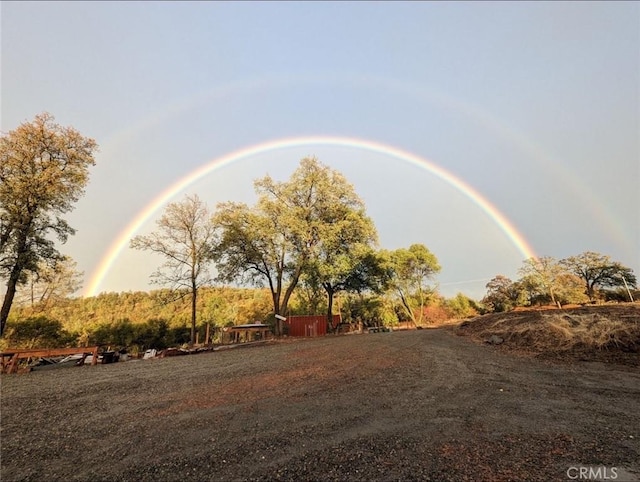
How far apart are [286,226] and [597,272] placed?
58.0 m

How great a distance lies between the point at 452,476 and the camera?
11.9 ft

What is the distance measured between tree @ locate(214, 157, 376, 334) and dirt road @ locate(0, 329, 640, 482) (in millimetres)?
18516

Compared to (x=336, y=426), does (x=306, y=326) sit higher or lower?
higher

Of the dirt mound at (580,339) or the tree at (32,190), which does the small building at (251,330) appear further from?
the dirt mound at (580,339)

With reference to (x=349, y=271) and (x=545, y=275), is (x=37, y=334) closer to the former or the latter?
(x=349, y=271)

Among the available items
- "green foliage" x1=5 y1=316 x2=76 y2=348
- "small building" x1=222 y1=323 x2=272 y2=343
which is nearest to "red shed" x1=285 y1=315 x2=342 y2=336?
"small building" x1=222 y1=323 x2=272 y2=343

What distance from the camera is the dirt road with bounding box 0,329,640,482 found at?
3.88 meters

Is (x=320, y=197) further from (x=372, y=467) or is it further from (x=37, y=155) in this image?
(x=372, y=467)

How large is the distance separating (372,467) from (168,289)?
30.5m

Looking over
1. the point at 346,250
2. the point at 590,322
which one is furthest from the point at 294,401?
the point at 346,250

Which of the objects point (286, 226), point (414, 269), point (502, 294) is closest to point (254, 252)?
point (286, 226)

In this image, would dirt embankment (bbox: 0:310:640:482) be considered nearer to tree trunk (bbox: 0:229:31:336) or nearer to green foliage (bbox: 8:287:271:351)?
A: tree trunk (bbox: 0:229:31:336)

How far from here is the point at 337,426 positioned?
5121 mm

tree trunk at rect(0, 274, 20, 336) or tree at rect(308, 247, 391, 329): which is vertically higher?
tree at rect(308, 247, 391, 329)
